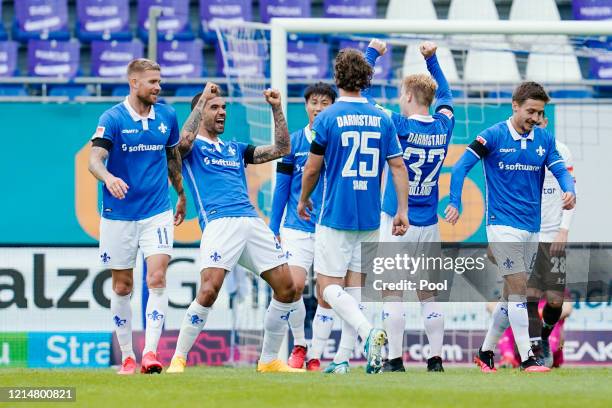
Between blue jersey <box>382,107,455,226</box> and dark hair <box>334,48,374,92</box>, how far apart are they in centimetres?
83

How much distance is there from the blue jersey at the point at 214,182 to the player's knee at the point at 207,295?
54 centimetres

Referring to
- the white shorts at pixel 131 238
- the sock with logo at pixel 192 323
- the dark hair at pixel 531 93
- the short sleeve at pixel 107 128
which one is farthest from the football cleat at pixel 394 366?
the short sleeve at pixel 107 128

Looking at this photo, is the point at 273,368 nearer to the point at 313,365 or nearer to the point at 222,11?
the point at 313,365

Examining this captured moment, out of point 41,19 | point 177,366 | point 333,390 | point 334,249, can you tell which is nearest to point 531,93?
point 334,249

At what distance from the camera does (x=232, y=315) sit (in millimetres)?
15094

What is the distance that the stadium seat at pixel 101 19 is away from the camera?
66.5 ft

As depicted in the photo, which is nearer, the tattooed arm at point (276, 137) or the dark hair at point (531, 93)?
the tattooed arm at point (276, 137)

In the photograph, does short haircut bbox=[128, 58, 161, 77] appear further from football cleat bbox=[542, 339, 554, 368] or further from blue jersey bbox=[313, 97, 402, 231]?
football cleat bbox=[542, 339, 554, 368]

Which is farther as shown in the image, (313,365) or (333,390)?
(313,365)

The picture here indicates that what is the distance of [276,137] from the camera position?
9.97 m

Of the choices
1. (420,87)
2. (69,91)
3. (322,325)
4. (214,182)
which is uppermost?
(69,91)

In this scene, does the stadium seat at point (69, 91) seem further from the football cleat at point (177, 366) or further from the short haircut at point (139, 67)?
the football cleat at point (177, 366)

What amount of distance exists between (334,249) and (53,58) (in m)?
11.2

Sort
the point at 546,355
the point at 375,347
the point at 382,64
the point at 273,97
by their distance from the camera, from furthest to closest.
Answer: the point at 382,64, the point at 546,355, the point at 273,97, the point at 375,347
